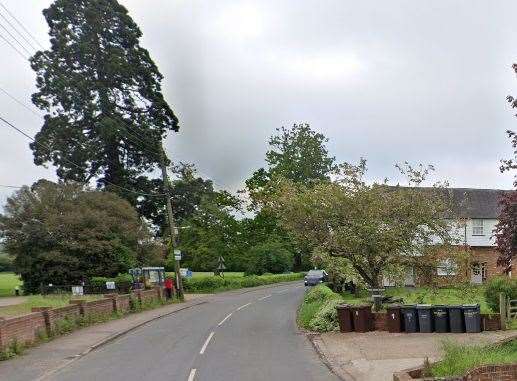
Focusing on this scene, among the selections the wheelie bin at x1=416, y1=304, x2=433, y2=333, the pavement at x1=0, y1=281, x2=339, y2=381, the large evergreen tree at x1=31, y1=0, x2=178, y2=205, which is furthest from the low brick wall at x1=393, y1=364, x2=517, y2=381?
the large evergreen tree at x1=31, y1=0, x2=178, y2=205

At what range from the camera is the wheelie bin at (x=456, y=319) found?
1933 cm

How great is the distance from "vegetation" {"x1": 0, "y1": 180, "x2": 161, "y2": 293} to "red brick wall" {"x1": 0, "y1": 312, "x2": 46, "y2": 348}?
1946cm

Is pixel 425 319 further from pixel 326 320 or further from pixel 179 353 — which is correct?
pixel 179 353

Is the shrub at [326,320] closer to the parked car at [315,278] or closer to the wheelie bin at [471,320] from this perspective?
the wheelie bin at [471,320]

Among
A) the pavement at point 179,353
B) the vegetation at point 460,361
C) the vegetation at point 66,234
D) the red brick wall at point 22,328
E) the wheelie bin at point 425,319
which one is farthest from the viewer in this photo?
the vegetation at point 66,234

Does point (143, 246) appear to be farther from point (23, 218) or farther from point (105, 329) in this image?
point (105, 329)

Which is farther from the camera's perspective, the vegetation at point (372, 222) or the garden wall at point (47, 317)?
the vegetation at point (372, 222)

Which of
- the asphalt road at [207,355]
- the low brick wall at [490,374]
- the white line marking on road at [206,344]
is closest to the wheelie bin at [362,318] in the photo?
the asphalt road at [207,355]

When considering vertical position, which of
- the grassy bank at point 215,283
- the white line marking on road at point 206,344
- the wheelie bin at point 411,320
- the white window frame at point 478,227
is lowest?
the grassy bank at point 215,283

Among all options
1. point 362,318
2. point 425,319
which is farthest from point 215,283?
point 425,319

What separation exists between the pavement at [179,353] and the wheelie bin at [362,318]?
1800 mm

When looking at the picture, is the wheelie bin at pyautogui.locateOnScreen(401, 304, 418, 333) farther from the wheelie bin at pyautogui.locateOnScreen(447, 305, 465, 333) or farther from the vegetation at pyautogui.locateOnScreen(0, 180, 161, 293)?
the vegetation at pyautogui.locateOnScreen(0, 180, 161, 293)

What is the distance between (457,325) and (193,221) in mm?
49784

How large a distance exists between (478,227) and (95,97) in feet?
110
